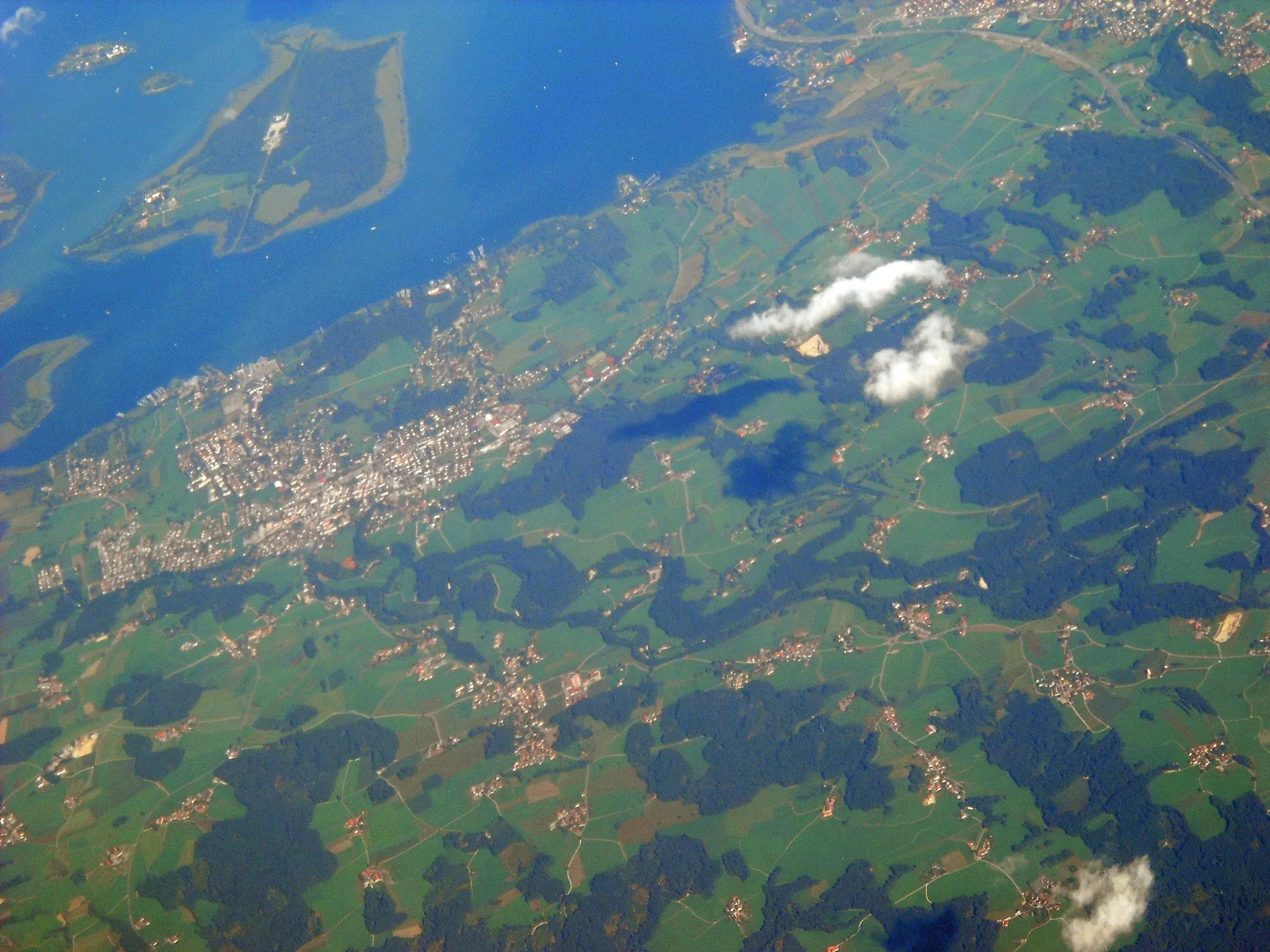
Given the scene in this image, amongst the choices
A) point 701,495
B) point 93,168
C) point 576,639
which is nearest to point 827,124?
point 701,495

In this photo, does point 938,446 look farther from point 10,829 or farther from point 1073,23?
point 10,829

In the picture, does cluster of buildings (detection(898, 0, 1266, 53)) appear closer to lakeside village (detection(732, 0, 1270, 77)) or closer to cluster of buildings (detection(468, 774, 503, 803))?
lakeside village (detection(732, 0, 1270, 77))

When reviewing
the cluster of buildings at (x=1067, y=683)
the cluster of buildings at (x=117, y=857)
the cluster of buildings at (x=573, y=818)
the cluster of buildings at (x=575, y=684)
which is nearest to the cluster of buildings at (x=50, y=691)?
the cluster of buildings at (x=117, y=857)

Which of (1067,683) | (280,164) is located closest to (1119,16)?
(1067,683)

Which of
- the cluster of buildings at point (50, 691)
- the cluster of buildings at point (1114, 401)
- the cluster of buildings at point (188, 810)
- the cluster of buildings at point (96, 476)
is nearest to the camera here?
the cluster of buildings at point (188, 810)

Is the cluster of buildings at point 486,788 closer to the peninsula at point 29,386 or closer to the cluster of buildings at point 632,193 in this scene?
the cluster of buildings at point 632,193

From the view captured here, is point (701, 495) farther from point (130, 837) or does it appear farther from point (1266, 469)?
point (130, 837)
